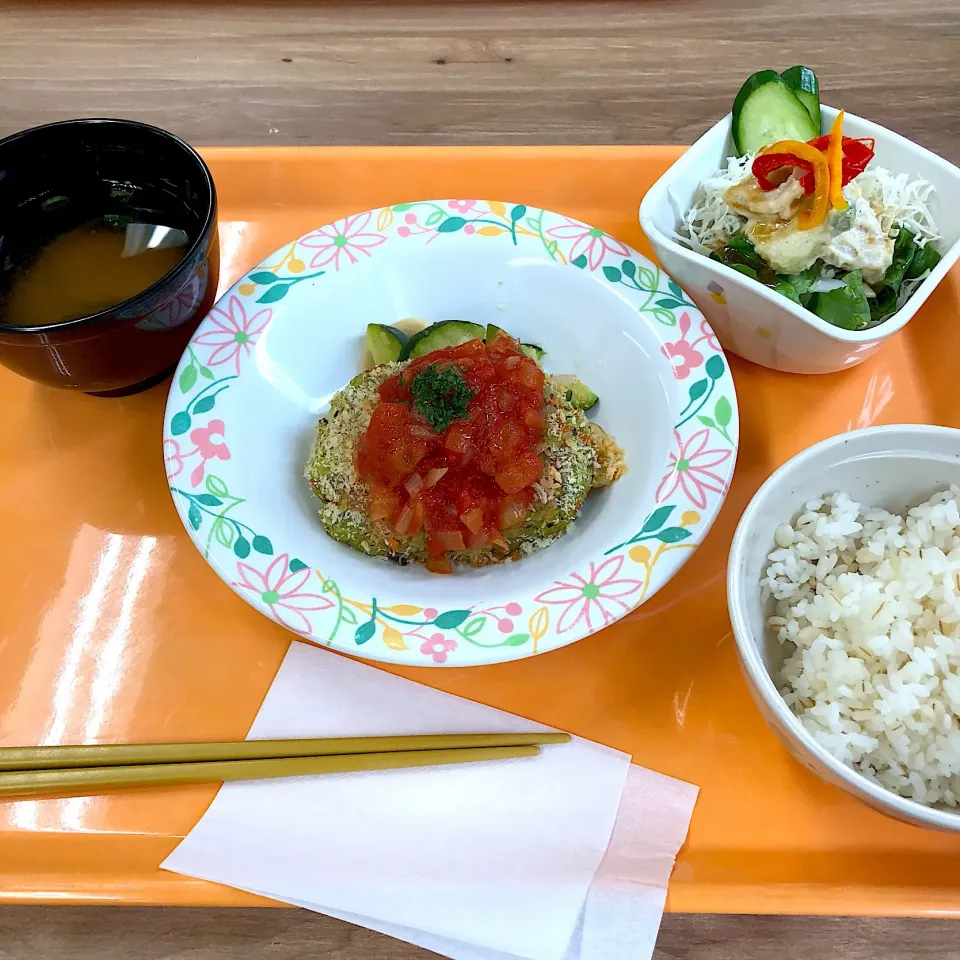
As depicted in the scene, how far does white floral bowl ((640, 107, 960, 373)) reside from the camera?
174 centimetres

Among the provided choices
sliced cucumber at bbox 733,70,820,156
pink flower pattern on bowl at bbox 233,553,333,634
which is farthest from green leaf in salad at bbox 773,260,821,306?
pink flower pattern on bowl at bbox 233,553,333,634

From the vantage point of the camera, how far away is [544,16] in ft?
10.3

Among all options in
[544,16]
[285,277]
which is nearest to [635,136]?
[544,16]

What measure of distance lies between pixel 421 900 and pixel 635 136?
8.08 feet

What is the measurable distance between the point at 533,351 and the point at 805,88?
Result: 1045mm

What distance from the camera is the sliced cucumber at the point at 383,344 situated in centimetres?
198

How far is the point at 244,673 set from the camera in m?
1.67

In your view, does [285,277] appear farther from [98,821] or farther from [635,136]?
[635,136]

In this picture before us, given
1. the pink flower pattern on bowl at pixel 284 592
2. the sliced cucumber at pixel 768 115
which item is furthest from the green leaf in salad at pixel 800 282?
the pink flower pattern on bowl at pixel 284 592

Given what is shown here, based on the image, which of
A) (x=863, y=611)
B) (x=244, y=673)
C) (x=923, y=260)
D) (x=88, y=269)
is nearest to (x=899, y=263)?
(x=923, y=260)

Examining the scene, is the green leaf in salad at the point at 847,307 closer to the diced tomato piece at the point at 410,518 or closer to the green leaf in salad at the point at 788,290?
the green leaf in salad at the point at 788,290

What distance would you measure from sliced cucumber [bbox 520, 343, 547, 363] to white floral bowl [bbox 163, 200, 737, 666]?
0.03m

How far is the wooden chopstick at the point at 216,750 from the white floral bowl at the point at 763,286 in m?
1.07

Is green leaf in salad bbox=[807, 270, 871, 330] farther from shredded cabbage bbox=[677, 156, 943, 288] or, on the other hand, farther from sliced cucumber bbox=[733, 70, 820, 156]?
sliced cucumber bbox=[733, 70, 820, 156]
